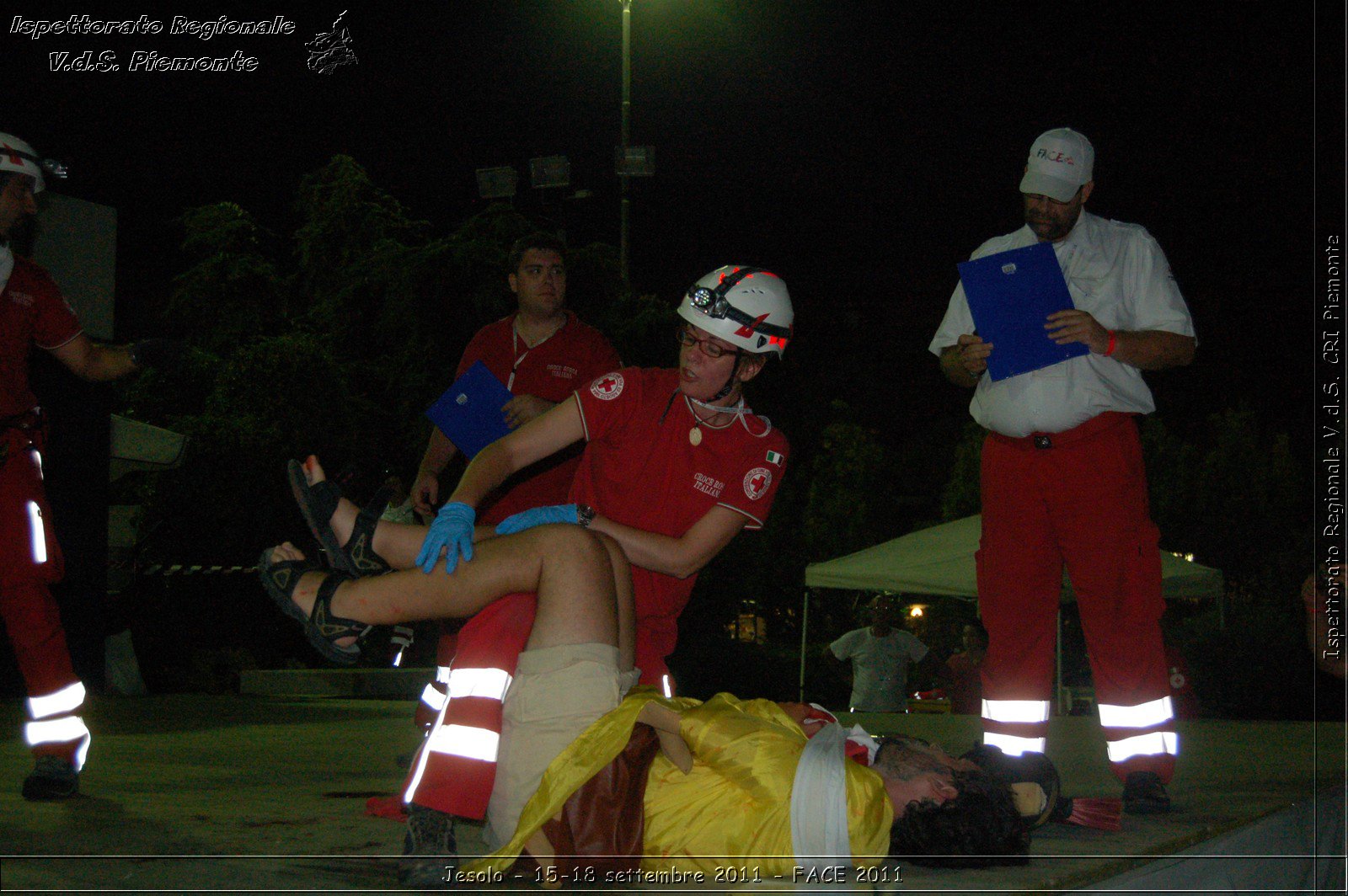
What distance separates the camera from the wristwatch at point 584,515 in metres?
3.52

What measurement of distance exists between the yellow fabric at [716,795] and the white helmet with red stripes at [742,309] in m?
1.24

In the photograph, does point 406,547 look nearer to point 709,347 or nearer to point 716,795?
point 716,795

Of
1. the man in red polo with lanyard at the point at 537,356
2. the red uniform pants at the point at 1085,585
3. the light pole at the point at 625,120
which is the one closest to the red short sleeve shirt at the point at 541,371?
the man in red polo with lanyard at the point at 537,356

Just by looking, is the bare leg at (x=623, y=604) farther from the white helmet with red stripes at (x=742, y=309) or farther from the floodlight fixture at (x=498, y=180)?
the floodlight fixture at (x=498, y=180)

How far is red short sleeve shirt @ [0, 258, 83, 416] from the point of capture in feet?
13.0

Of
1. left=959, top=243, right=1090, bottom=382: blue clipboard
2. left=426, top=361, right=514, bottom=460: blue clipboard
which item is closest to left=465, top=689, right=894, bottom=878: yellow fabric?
left=959, top=243, right=1090, bottom=382: blue clipboard

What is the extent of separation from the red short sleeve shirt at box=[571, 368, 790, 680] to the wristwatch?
0.77ft

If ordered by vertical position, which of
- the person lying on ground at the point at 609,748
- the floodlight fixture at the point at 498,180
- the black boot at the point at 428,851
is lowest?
the black boot at the point at 428,851

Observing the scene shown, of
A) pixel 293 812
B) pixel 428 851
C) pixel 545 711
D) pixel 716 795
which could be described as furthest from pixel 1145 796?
pixel 293 812

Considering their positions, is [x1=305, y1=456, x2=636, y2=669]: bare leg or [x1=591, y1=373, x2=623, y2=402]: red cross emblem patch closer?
[x1=305, y1=456, x2=636, y2=669]: bare leg

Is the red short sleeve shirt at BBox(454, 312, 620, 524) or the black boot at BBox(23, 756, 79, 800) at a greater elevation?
the red short sleeve shirt at BBox(454, 312, 620, 524)

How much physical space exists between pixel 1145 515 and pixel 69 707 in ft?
11.3

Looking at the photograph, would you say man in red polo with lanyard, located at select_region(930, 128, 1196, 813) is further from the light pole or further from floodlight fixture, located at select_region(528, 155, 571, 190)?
floodlight fixture, located at select_region(528, 155, 571, 190)

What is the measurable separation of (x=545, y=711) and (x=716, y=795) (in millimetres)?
431
